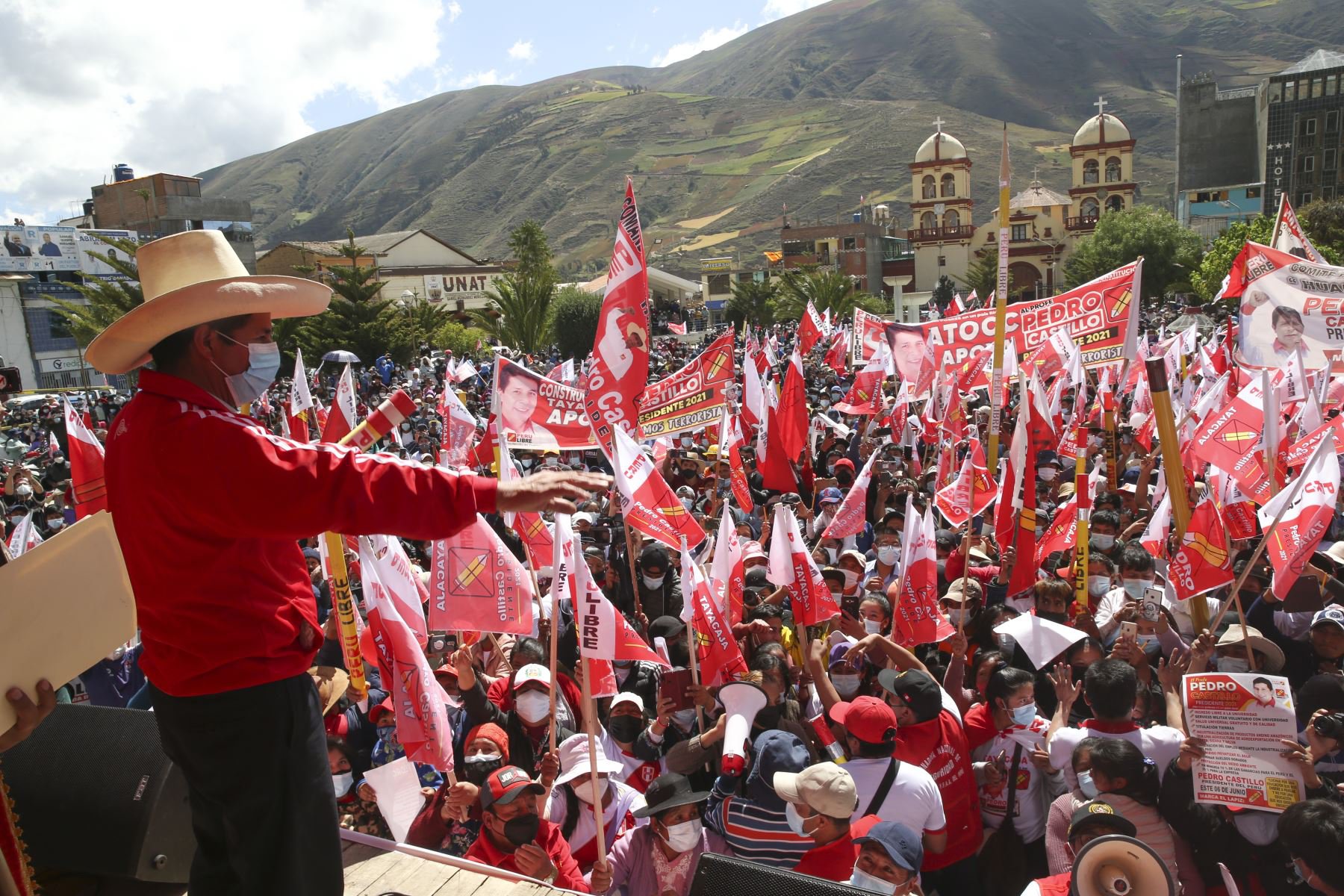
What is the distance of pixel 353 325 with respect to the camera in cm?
4603

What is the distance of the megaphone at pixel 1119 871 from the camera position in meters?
2.87

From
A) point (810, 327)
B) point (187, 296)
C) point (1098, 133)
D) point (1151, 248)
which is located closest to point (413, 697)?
point (187, 296)

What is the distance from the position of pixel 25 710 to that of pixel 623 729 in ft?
11.0

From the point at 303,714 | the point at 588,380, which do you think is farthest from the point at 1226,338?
the point at 303,714

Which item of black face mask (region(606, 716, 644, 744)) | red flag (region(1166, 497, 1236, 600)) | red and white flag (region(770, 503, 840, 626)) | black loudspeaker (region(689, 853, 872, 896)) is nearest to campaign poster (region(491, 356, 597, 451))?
red and white flag (region(770, 503, 840, 626))

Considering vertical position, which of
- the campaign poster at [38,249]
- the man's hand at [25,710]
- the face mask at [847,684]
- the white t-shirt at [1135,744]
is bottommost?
the face mask at [847,684]

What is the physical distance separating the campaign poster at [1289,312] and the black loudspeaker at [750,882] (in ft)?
28.1

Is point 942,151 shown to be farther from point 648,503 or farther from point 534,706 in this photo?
point 534,706

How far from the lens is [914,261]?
88500 millimetres

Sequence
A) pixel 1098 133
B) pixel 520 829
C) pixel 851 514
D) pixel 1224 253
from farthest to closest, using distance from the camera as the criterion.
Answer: pixel 1098 133 → pixel 1224 253 → pixel 851 514 → pixel 520 829

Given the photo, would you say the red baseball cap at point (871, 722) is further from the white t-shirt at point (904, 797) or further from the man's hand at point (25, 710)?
the man's hand at point (25, 710)

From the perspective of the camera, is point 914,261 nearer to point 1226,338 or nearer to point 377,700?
point 1226,338

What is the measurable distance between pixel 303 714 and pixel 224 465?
77 centimetres

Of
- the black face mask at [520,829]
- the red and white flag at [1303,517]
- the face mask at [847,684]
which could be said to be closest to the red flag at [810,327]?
the red and white flag at [1303,517]
